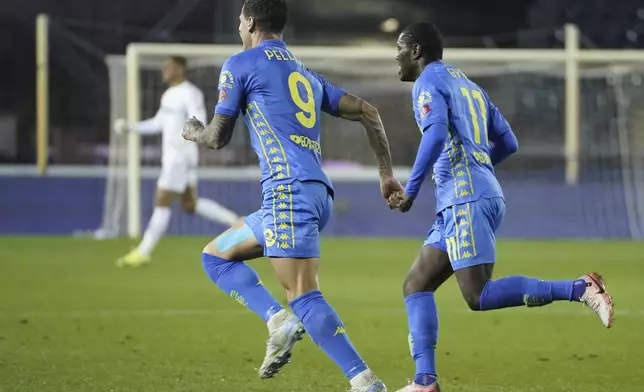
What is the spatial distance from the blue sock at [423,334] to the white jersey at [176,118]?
7.71 meters

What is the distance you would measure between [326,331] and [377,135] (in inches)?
40.7

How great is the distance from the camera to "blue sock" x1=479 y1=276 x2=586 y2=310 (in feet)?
20.0

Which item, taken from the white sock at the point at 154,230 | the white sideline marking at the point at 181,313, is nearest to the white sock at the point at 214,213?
the white sock at the point at 154,230

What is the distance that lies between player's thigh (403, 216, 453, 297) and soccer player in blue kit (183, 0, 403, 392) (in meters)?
0.63

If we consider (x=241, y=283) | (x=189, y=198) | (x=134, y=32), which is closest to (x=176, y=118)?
(x=189, y=198)

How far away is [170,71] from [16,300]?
3734 millimetres

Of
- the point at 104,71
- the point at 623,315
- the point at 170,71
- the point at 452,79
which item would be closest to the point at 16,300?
the point at 170,71

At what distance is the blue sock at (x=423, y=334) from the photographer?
247 inches

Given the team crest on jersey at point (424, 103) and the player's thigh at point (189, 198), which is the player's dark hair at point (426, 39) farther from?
the player's thigh at point (189, 198)

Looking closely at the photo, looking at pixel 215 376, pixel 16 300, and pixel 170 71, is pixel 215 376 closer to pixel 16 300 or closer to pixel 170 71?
pixel 16 300

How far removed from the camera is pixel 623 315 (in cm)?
1013

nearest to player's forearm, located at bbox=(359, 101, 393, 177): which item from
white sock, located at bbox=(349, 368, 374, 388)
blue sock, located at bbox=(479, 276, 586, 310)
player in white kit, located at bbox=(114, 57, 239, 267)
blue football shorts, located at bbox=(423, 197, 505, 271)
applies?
blue football shorts, located at bbox=(423, 197, 505, 271)

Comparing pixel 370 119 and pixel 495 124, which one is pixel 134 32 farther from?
pixel 370 119

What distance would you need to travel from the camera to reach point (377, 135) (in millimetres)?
6207
